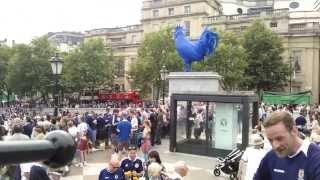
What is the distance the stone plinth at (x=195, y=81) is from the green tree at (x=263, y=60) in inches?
1411

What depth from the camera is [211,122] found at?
19.9 meters

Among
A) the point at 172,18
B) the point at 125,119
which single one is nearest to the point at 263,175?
the point at 125,119

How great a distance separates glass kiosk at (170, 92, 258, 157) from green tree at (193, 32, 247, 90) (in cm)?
3830

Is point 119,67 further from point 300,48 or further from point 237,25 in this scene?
point 300,48

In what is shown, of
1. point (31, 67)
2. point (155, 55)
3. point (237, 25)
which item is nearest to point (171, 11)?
point (237, 25)

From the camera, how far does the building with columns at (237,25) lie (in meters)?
69.7

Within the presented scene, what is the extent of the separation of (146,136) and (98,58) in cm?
5487

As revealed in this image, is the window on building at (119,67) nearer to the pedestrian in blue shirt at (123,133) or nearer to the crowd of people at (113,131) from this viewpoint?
the crowd of people at (113,131)

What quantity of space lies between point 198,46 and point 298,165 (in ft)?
78.9

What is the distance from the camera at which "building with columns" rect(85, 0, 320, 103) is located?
229 ft

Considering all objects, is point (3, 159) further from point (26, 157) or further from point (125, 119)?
point (125, 119)

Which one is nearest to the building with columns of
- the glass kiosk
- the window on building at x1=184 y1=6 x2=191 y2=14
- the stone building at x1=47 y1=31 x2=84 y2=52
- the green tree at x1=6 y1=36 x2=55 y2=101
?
the window on building at x1=184 y1=6 x2=191 y2=14

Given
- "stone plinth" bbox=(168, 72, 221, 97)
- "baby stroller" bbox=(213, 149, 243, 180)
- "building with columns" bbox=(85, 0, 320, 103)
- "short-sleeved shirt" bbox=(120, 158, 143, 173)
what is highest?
"building with columns" bbox=(85, 0, 320, 103)

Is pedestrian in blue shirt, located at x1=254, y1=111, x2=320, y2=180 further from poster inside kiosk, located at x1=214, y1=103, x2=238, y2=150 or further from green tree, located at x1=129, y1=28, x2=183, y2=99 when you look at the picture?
green tree, located at x1=129, y1=28, x2=183, y2=99
